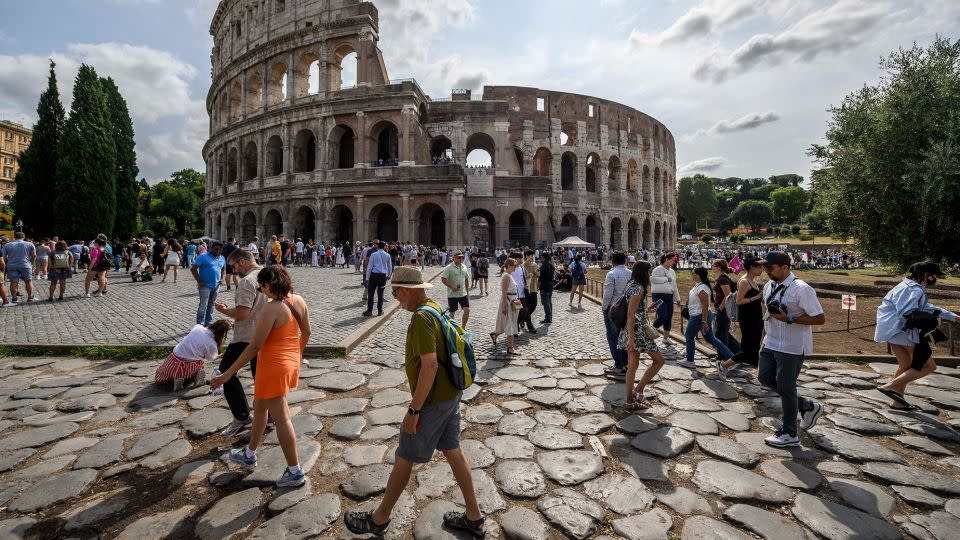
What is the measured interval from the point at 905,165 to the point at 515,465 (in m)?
12.4

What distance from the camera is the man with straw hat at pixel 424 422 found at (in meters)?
2.21

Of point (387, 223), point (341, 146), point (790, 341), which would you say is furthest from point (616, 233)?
point (790, 341)

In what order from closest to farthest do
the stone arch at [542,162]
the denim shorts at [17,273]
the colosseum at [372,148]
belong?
the denim shorts at [17,273] → the colosseum at [372,148] → the stone arch at [542,162]

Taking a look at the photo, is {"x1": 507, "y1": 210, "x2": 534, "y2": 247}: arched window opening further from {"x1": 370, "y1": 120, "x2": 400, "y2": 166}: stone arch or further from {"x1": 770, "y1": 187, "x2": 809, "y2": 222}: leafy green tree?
{"x1": 770, "y1": 187, "x2": 809, "y2": 222}: leafy green tree

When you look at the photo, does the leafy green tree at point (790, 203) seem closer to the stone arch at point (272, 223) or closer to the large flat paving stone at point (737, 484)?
the stone arch at point (272, 223)

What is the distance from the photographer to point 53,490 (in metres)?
2.79

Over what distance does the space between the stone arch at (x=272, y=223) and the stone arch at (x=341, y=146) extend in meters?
5.65

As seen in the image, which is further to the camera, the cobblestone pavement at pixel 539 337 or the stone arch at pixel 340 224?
the stone arch at pixel 340 224

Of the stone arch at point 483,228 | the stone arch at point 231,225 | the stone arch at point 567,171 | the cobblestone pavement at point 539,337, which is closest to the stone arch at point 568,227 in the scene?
the stone arch at point 567,171

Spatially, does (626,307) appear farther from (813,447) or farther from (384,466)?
(384,466)

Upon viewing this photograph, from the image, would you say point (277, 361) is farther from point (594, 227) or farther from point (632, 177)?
point (632, 177)

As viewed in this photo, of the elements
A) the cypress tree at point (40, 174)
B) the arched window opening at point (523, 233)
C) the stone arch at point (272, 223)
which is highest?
the cypress tree at point (40, 174)

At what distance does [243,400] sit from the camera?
3.60m

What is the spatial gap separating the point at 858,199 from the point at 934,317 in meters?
8.60
